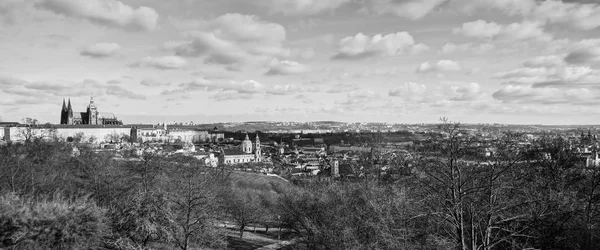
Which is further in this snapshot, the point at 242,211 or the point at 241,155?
the point at 241,155

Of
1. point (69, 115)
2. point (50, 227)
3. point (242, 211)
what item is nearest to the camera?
point (50, 227)

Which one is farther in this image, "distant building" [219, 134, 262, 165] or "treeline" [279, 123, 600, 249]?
"distant building" [219, 134, 262, 165]

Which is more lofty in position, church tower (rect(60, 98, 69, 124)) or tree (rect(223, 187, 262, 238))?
church tower (rect(60, 98, 69, 124))

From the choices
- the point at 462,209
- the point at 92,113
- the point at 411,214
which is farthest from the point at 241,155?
the point at 462,209

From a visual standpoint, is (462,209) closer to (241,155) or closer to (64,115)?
(241,155)

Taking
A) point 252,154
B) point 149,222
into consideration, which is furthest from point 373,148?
point 252,154

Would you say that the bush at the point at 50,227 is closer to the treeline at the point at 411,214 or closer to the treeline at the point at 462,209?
the treeline at the point at 411,214

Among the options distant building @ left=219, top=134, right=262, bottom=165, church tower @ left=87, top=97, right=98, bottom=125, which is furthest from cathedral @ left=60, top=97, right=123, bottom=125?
distant building @ left=219, top=134, right=262, bottom=165

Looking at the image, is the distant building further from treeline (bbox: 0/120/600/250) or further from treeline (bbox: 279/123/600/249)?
treeline (bbox: 279/123/600/249)

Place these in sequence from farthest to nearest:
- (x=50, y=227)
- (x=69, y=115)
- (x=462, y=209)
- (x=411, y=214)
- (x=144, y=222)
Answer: (x=69, y=115) → (x=144, y=222) → (x=411, y=214) → (x=50, y=227) → (x=462, y=209)
